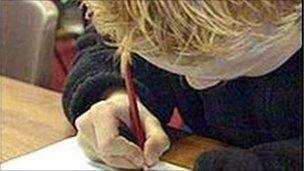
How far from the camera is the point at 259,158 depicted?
791 mm

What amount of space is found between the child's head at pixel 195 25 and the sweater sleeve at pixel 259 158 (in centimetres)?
15

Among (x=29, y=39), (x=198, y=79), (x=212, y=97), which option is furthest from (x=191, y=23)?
(x=29, y=39)

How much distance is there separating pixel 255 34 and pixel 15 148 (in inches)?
17.5

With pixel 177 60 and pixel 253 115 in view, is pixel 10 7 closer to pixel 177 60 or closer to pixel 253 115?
pixel 253 115

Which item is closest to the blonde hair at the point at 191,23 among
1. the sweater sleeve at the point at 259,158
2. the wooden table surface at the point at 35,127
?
the sweater sleeve at the point at 259,158

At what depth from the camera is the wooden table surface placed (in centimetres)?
95

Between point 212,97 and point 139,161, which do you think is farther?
point 212,97

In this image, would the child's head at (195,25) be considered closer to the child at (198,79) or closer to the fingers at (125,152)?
the child at (198,79)

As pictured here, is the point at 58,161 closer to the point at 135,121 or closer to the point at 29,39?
the point at 135,121

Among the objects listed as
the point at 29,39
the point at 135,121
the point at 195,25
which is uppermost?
the point at 195,25

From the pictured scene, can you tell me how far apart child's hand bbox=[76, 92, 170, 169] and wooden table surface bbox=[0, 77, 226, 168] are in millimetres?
40

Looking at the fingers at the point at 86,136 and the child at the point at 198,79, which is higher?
the child at the point at 198,79

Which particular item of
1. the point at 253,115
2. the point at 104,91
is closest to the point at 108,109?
the point at 104,91

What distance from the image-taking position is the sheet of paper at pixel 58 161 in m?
0.88
